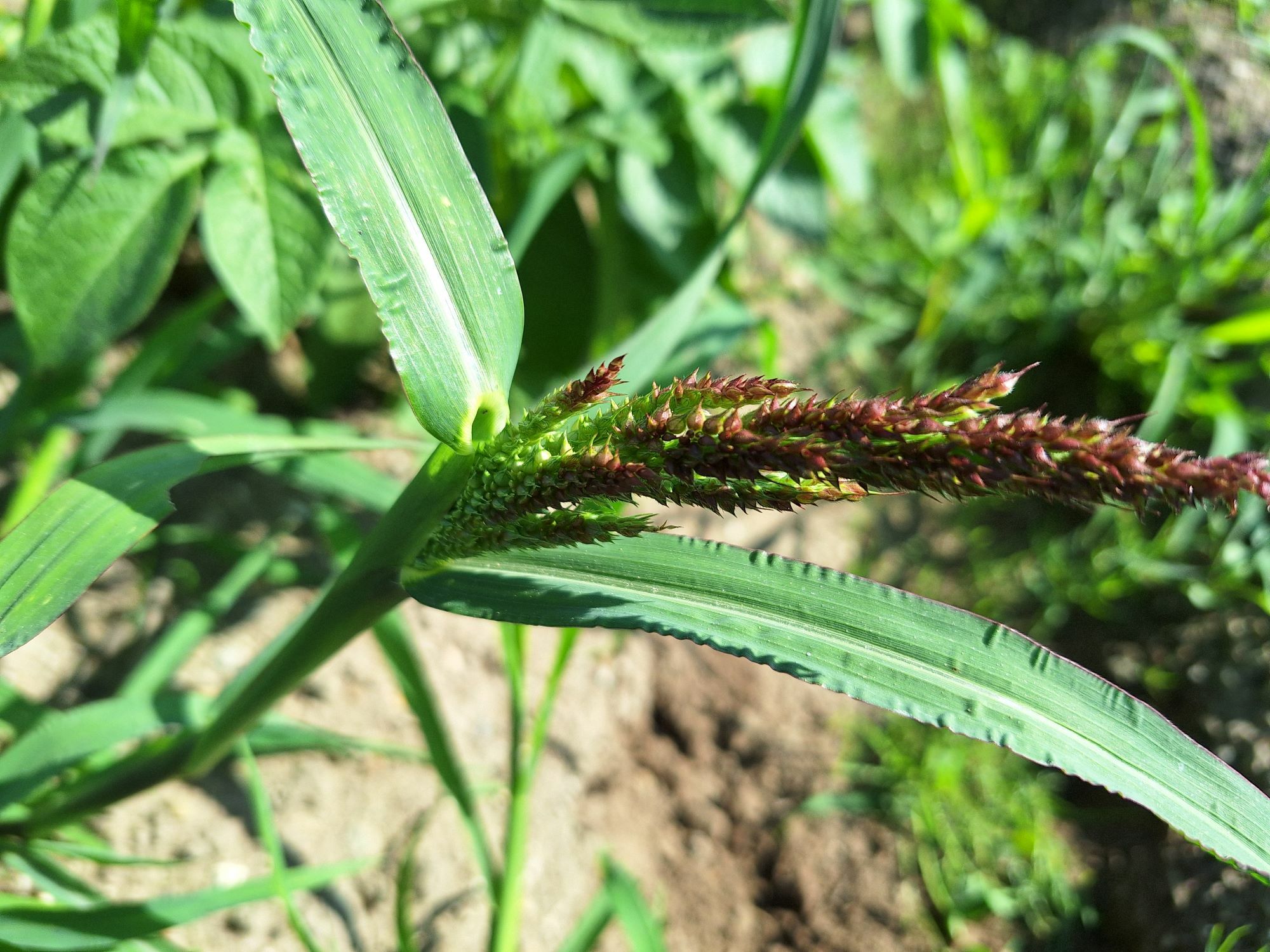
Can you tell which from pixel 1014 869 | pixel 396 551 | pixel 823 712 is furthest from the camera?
pixel 823 712

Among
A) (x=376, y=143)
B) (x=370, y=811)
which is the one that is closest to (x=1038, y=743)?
(x=376, y=143)

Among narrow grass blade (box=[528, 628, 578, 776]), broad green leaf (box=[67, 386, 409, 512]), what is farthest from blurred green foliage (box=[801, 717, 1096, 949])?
broad green leaf (box=[67, 386, 409, 512])

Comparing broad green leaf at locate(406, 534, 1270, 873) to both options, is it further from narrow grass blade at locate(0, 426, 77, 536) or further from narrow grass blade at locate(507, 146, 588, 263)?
narrow grass blade at locate(0, 426, 77, 536)

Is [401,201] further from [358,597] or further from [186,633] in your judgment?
[186,633]

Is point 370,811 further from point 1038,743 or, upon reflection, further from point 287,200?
point 1038,743

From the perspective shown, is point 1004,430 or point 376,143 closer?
point 1004,430

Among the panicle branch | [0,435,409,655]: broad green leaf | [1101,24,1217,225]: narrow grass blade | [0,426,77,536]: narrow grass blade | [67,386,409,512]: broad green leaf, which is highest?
[1101,24,1217,225]: narrow grass blade
